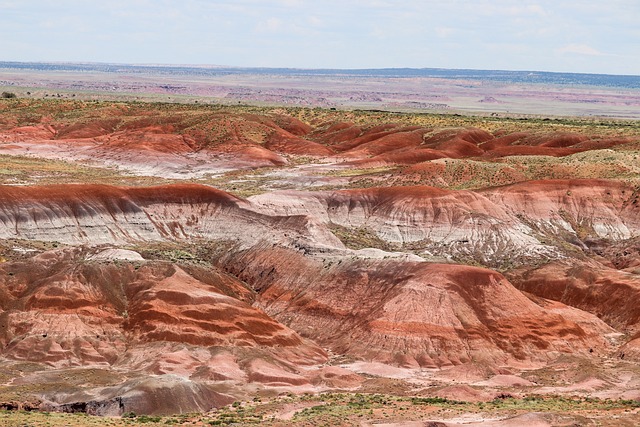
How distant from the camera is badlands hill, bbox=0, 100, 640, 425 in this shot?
6366 centimetres

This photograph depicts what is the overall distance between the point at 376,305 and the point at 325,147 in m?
76.1

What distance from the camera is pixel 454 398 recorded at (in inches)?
2283

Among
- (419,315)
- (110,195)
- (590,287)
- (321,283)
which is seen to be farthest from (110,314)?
(590,287)

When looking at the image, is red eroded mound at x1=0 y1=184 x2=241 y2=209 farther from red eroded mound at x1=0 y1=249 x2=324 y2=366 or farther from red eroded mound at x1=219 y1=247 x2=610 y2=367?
red eroded mound at x1=219 y1=247 x2=610 y2=367

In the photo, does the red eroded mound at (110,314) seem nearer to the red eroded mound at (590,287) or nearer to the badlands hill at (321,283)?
the badlands hill at (321,283)

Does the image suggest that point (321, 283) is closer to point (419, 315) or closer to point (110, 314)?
point (419, 315)

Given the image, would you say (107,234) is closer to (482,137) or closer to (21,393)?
(21,393)

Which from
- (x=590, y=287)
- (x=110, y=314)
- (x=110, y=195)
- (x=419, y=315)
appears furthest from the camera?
(x=110, y=195)

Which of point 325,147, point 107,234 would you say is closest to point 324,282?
point 107,234

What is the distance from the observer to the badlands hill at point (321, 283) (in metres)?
63.7

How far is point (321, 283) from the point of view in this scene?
7894 centimetres

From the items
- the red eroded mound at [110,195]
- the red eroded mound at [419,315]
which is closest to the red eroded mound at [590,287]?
the red eroded mound at [419,315]

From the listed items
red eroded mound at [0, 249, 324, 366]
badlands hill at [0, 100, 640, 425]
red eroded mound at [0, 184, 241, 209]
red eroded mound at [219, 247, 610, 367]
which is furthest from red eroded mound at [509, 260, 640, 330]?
red eroded mound at [0, 184, 241, 209]

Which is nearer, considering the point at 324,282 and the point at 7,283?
the point at 7,283
